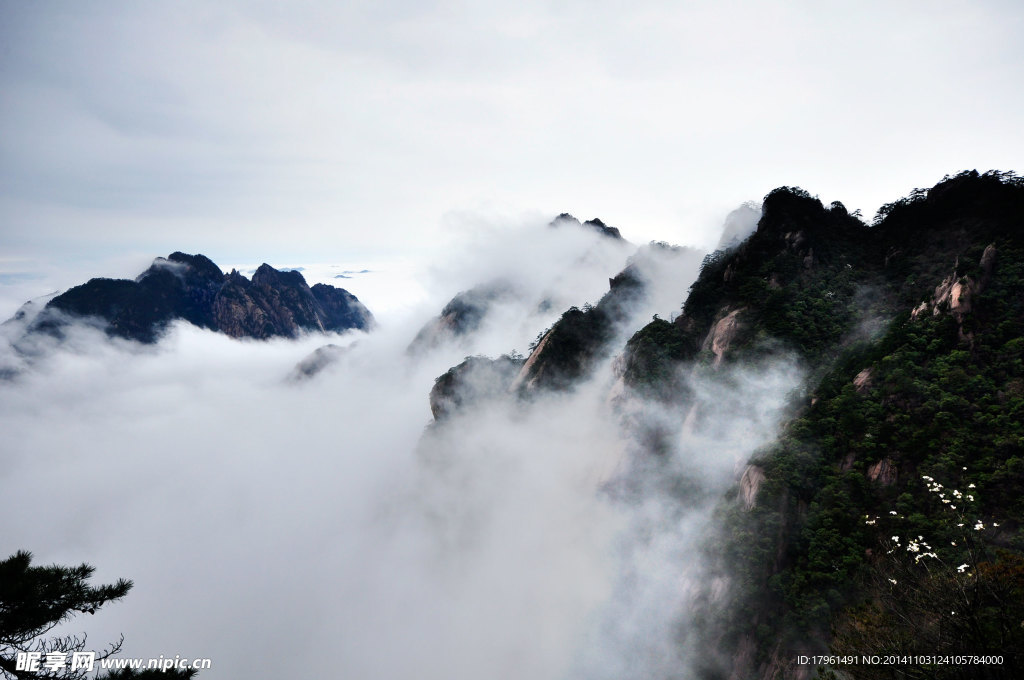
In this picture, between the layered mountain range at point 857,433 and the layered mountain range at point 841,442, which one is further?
the layered mountain range at point 841,442

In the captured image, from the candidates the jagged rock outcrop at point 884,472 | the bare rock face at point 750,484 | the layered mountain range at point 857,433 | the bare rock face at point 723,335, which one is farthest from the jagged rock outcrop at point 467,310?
the jagged rock outcrop at point 884,472

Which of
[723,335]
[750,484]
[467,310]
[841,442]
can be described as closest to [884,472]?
[841,442]

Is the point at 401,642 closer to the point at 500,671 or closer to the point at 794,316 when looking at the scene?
the point at 500,671

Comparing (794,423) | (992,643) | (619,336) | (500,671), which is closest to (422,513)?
(500,671)

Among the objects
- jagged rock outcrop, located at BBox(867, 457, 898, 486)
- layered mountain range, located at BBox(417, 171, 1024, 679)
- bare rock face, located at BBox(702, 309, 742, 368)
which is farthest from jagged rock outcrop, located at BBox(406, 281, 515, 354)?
jagged rock outcrop, located at BBox(867, 457, 898, 486)

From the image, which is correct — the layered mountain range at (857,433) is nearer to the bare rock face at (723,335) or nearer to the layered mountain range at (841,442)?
the layered mountain range at (841,442)

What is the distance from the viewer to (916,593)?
13836mm

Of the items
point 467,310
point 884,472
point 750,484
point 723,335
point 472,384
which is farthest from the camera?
point 467,310

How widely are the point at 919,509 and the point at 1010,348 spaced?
13.1 meters

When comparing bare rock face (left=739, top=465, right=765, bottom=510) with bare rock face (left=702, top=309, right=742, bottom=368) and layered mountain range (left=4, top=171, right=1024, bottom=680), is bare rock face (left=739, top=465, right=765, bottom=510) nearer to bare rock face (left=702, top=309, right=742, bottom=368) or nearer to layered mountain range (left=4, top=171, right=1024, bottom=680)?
layered mountain range (left=4, top=171, right=1024, bottom=680)

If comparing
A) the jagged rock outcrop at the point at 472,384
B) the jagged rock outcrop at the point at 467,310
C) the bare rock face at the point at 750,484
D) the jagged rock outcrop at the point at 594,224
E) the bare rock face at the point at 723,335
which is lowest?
the bare rock face at the point at 750,484

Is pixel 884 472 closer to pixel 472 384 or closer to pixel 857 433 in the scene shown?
pixel 857 433

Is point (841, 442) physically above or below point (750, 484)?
above

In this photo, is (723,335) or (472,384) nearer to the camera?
(723,335)
